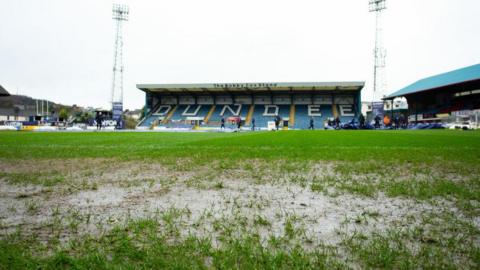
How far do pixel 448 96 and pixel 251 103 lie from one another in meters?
28.8

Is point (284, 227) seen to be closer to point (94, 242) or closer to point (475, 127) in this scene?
point (94, 242)

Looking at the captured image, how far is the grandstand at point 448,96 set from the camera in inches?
1328

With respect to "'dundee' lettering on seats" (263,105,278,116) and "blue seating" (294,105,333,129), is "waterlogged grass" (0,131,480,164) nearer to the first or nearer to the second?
"blue seating" (294,105,333,129)

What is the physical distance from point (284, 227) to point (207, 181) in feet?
5.85

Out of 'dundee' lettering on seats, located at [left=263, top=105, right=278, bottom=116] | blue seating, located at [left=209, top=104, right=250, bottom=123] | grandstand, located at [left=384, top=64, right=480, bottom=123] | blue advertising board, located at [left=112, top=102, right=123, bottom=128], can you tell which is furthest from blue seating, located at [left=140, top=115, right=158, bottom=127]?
grandstand, located at [left=384, top=64, right=480, bottom=123]

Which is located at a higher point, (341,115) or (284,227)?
(341,115)

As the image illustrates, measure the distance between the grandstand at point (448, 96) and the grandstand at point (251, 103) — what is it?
8.27 meters

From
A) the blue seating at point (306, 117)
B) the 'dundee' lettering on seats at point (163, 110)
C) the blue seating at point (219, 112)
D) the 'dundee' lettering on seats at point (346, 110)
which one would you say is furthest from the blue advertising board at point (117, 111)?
the 'dundee' lettering on seats at point (346, 110)

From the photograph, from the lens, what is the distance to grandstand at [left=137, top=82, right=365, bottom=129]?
142 feet

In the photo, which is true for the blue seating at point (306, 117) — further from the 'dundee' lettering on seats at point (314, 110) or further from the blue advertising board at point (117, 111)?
the blue advertising board at point (117, 111)

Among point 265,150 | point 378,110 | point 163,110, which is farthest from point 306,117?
point 265,150

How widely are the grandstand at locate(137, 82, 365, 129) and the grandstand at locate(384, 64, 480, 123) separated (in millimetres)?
8272

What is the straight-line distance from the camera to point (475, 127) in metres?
28.7

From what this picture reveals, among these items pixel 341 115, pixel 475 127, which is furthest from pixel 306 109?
pixel 475 127
